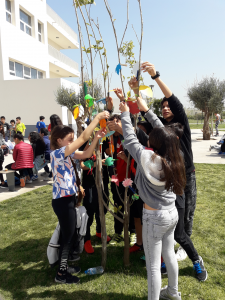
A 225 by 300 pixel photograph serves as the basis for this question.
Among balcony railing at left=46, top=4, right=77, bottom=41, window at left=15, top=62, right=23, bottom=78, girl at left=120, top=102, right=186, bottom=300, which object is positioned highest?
balcony railing at left=46, top=4, right=77, bottom=41

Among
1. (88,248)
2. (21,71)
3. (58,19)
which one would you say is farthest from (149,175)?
(58,19)

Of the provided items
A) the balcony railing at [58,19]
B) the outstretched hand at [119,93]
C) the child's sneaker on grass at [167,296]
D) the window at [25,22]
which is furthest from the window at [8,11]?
the child's sneaker on grass at [167,296]

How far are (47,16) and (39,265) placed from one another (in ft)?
77.9

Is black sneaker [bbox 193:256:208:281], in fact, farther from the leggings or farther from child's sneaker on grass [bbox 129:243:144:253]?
the leggings

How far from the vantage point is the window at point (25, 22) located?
61.0ft

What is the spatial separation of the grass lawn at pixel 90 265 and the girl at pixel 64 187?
22cm

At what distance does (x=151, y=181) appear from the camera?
1.86 metres

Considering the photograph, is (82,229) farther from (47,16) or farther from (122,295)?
(47,16)

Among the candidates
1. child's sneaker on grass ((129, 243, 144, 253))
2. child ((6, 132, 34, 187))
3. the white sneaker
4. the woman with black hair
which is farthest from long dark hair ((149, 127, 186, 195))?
the woman with black hair

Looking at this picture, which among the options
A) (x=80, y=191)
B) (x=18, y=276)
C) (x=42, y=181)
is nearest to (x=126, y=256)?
(x=80, y=191)

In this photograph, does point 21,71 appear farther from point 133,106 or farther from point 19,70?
point 133,106

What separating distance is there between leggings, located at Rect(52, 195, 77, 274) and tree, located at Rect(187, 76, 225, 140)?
14733mm

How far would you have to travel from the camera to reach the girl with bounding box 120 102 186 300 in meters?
1.85

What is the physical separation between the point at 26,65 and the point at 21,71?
730 mm
